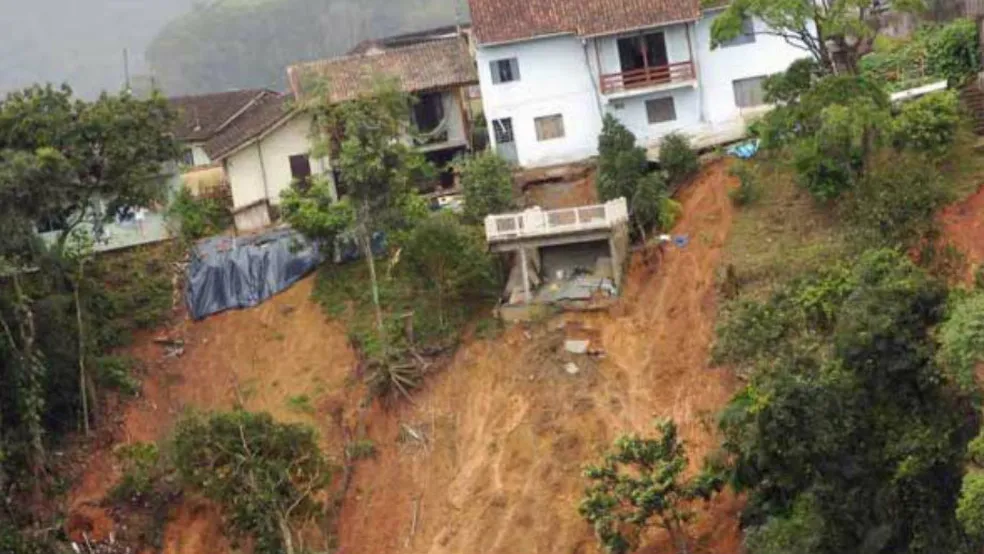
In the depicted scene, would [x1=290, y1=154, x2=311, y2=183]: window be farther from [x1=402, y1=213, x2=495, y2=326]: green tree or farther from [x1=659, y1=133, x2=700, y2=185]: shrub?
[x1=659, y1=133, x2=700, y2=185]: shrub

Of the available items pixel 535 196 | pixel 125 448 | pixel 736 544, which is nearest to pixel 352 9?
pixel 535 196

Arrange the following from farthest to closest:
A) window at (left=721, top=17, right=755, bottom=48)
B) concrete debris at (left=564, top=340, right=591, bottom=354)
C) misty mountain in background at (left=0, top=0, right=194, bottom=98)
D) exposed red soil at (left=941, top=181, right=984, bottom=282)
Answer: misty mountain in background at (left=0, top=0, right=194, bottom=98) < window at (left=721, top=17, right=755, bottom=48) < concrete debris at (left=564, top=340, right=591, bottom=354) < exposed red soil at (left=941, top=181, right=984, bottom=282)

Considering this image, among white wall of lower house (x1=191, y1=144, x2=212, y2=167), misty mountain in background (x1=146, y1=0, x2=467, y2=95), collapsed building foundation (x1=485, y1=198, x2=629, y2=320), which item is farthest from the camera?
misty mountain in background (x1=146, y1=0, x2=467, y2=95)

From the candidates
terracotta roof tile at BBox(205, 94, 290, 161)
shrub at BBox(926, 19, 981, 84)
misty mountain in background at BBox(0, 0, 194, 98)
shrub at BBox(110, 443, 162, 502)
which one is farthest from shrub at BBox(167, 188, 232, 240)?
misty mountain in background at BBox(0, 0, 194, 98)

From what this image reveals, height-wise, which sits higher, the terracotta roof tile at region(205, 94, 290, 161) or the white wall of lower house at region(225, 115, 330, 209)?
the terracotta roof tile at region(205, 94, 290, 161)

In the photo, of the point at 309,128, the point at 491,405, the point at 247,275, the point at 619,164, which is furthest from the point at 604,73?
the point at 491,405
